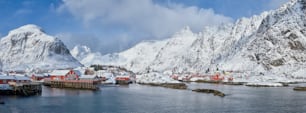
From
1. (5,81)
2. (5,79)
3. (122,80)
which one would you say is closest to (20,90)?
(5,81)

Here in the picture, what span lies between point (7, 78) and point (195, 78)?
119m

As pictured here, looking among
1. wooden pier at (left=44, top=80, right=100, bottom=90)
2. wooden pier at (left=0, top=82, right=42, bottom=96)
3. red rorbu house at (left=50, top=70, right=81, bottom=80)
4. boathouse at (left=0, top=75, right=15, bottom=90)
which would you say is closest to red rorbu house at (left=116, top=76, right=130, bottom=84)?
red rorbu house at (left=50, top=70, right=81, bottom=80)

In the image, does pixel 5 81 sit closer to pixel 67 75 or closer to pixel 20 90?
pixel 20 90

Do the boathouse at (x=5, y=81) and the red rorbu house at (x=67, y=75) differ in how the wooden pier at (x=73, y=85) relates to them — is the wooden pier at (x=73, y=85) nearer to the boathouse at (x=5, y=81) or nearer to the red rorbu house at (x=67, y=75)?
the red rorbu house at (x=67, y=75)

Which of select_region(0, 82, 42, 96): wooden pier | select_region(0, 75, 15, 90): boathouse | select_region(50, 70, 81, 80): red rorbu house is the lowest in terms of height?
select_region(0, 82, 42, 96): wooden pier

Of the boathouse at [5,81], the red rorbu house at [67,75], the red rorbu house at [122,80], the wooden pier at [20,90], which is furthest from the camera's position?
the red rorbu house at [122,80]

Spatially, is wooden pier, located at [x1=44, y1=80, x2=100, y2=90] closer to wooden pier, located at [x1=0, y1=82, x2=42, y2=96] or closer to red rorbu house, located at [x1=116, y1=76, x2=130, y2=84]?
wooden pier, located at [x1=0, y1=82, x2=42, y2=96]

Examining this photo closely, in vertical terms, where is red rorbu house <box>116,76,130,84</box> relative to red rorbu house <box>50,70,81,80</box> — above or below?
below

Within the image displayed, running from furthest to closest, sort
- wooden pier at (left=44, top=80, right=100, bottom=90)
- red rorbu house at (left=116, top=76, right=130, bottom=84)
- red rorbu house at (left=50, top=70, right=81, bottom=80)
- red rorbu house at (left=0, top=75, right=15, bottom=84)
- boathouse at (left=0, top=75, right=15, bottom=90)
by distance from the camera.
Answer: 1. red rorbu house at (left=116, top=76, right=130, bottom=84)
2. red rorbu house at (left=50, top=70, right=81, bottom=80)
3. wooden pier at (left=44, top=80, right=100, bottom=90)
4. red rorbu house at (left=0, top=75, right=15, bottom=84)
5. boathouse at (left=0, top=75, right=15, bottom=90)

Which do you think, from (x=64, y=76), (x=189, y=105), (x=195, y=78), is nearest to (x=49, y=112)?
(x=189, y=105)

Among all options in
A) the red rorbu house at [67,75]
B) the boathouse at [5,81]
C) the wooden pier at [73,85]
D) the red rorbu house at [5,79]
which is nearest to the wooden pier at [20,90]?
the boathouse at [5,81]

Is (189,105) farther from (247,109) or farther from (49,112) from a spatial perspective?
(49,112)

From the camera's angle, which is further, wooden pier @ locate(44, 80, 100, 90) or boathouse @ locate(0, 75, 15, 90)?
wooden pier @ locate(44, 80, 100, 90)

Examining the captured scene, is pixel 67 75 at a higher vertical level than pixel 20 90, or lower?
higher
